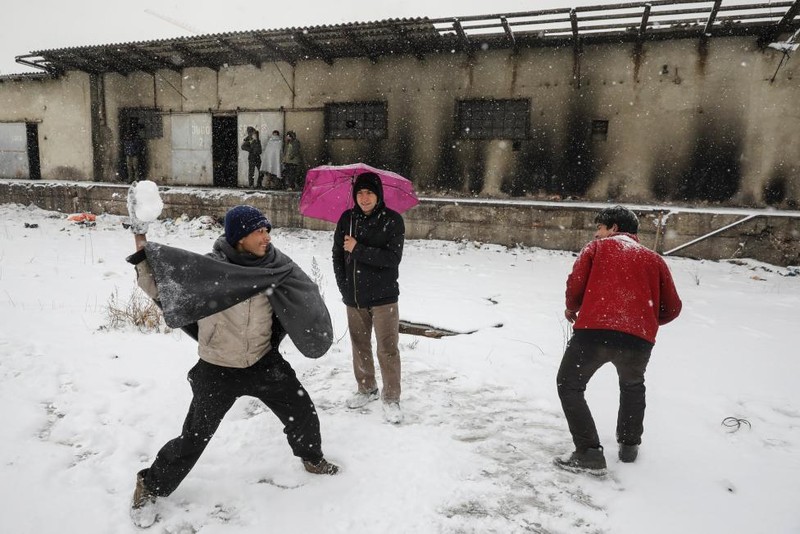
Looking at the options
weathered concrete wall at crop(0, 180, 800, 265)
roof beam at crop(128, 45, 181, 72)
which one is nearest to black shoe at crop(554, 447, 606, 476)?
weathered concrete wall at crop(0, 180, 800, 265)

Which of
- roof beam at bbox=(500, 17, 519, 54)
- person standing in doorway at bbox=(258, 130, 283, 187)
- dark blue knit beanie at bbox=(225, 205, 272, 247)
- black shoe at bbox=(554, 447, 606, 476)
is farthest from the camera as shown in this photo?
person standing in doorway at bbox=(258, 130, 283, 187)

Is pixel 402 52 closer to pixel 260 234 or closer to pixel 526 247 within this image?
pixel 526 247

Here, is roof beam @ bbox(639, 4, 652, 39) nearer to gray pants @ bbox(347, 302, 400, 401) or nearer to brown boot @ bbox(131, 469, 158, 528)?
gray pants @ bbox(347, 302, 400, 401)

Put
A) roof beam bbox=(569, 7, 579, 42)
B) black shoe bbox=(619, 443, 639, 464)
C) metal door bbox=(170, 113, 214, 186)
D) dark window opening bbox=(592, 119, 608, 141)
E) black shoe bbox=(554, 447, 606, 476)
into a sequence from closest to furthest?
1. black shoe bbox=(554, 447, 606, 476)
2. black shoe bbox=(619, 443, 639, 464)
3. roof beam bbox=(569, 7, 579, 42)
4. dark window opening bbox=(592, 119, 608, 141)
5. metal door bbox=(170, 113, 214, 186)

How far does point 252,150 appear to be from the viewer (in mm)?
12602

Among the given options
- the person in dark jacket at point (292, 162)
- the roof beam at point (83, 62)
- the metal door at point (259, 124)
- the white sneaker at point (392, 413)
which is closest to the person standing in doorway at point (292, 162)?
the person in dark jacket at point (292, 162)

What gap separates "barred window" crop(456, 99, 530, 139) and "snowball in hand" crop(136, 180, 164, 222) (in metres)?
10.00

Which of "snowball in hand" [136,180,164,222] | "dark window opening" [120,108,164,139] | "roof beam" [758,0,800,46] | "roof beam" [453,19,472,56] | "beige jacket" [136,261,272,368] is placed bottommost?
"beige jacket" [136,261,272,368]

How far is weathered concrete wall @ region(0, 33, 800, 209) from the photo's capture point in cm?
938

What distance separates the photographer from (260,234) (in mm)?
2195

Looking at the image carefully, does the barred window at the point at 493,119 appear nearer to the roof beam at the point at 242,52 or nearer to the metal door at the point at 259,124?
the metal door at the point at 259,124

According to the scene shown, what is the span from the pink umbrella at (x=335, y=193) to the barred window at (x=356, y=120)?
8.58 m

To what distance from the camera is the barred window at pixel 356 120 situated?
38.7ft

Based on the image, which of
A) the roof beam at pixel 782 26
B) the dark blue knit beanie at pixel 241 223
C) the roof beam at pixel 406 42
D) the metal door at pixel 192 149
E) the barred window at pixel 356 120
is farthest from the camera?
the metal door at pixel 192 149
